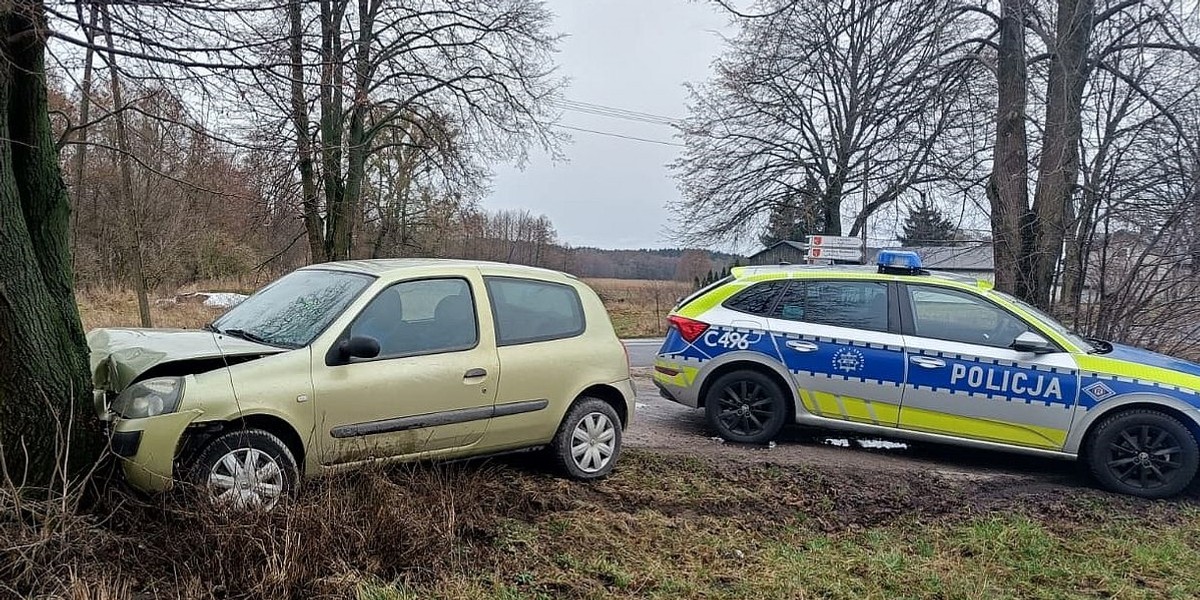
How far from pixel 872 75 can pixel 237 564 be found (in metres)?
10.6

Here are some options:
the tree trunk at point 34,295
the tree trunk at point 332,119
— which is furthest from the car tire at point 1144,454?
the tree trunk at point 34,295

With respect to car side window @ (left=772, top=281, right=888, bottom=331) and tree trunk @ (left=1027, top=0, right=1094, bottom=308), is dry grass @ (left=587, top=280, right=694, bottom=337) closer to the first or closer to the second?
tree trunk @ (left=1027, top=0, right=1094, bottom=308)

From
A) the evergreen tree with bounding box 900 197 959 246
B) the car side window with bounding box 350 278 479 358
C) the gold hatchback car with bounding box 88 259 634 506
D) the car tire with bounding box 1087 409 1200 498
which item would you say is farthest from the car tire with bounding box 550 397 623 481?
the evergreen tree with bounding box 900 197 959 246

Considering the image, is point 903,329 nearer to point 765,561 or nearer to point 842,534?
point 842,534

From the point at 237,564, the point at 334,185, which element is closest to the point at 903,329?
the point at 237,564

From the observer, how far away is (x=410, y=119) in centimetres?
1911

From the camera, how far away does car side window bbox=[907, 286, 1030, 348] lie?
21.2 ft

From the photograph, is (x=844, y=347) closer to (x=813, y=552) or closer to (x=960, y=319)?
(x=960, y=319)

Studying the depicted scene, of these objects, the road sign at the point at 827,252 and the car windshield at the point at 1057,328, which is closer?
the car windshield at the point at 1057,328

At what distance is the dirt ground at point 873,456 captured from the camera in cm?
629

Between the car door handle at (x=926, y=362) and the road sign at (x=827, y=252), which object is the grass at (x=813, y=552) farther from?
the road sign at (x=827, y=252)

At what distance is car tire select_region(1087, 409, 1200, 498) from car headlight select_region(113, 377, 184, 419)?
6.52 metres

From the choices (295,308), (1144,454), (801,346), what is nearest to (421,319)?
(295,308)

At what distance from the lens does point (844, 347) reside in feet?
22.0
